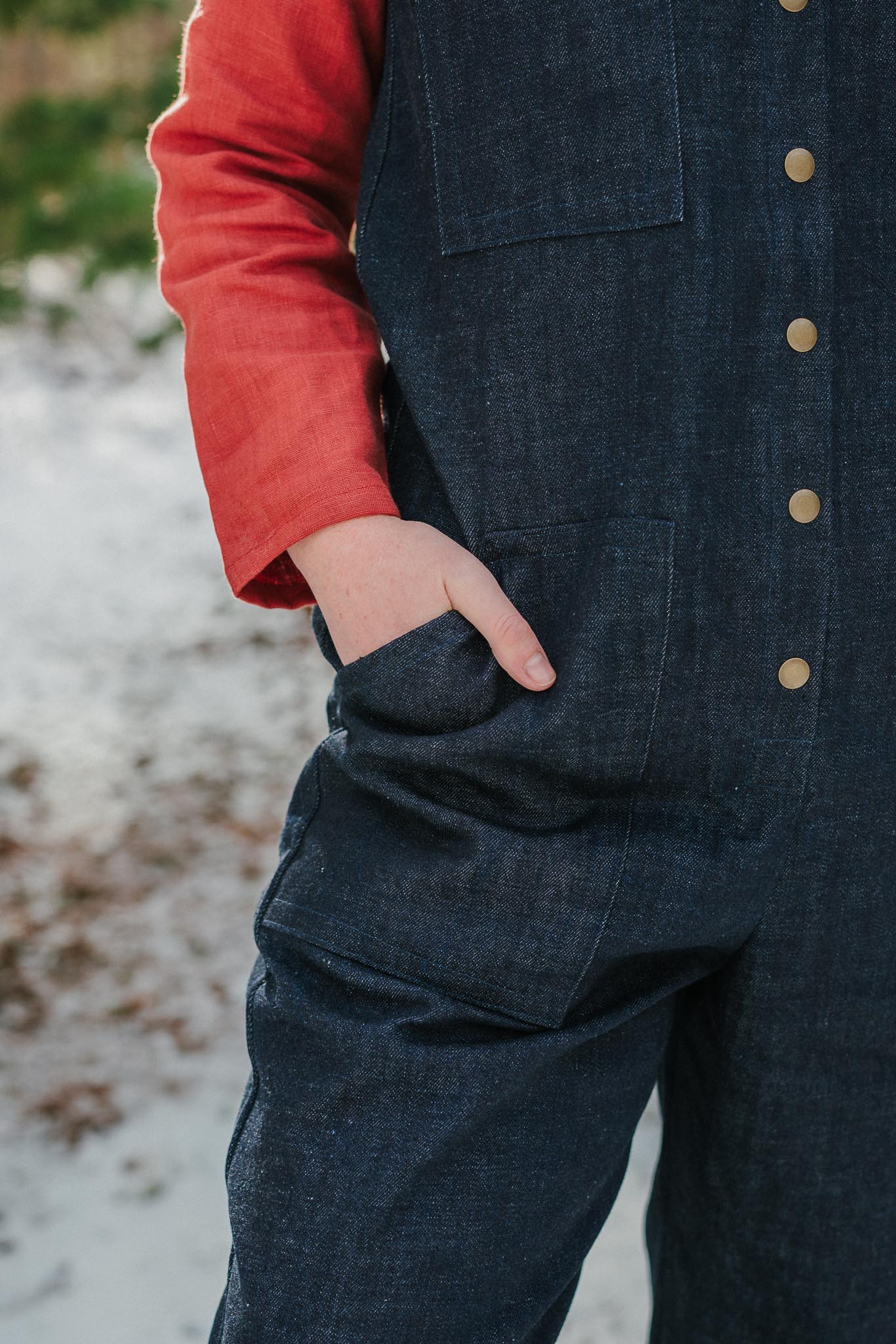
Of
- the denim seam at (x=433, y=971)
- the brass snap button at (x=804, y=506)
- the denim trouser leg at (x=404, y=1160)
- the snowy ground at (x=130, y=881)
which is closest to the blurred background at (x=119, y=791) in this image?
the snowy ground at (x=130, y=881)

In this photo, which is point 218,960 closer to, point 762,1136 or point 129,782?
point 129,782

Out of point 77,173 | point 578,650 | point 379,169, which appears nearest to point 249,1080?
point 578,650

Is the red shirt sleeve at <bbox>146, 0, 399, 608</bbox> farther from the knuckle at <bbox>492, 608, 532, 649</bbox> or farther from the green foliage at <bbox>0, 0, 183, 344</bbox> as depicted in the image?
the green foliage at <bbox>0, 0, 183, 344</bbox>

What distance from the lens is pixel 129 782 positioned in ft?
11.3

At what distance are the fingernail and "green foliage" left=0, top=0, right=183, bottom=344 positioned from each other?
3.42 meters

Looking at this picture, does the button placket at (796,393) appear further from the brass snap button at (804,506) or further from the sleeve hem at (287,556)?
the sleeve hem at (287,556)

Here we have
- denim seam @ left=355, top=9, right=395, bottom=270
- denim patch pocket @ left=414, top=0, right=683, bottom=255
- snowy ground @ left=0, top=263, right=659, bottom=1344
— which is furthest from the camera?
snowy ground @ left=0, top=263, right=659, bottom=1344

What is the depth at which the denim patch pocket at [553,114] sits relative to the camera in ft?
2.99

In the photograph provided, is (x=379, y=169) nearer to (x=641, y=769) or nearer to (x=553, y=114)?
(x=553, y=114)

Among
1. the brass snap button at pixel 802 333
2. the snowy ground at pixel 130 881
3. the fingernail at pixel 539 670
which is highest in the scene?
the brass snap button at pixel 802 333

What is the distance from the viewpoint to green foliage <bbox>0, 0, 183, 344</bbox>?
396 cm

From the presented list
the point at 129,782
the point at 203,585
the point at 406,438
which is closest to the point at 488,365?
the point at 406,438

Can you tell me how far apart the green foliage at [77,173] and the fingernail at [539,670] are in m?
3.42

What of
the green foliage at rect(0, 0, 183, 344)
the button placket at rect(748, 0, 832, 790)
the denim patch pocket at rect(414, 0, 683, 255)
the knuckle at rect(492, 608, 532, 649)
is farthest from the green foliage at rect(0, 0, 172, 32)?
the knuckle at rect(492, 608, 532, 649)
